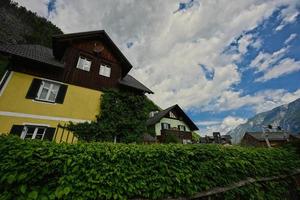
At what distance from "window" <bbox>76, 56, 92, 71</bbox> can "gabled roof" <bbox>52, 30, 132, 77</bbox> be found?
1.63 metres

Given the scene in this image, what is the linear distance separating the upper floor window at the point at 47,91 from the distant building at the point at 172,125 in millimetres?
19327

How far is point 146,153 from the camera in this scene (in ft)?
16.0

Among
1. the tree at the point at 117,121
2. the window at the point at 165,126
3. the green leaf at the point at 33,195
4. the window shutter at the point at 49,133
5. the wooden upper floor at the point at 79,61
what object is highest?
the wooden upper floor at the point at 79,61

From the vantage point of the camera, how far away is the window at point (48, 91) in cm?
1099

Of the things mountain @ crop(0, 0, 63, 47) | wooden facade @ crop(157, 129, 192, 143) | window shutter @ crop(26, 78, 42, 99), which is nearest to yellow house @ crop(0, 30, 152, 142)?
window shutter @ crop(26, 78, 42, 99)

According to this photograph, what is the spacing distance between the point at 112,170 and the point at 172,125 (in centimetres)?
3076

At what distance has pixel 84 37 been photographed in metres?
14.1

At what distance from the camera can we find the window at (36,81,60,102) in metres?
11.0

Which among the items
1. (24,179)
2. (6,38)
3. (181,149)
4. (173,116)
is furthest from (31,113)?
(6,38)

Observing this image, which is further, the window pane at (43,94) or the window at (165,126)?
the window at (165,126)

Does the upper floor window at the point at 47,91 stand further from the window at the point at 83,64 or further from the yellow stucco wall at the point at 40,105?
the window at the point at 83,64

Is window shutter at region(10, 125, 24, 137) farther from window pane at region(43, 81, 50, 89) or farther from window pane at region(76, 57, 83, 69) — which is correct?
window pane at region(76, 57, 83, 69)

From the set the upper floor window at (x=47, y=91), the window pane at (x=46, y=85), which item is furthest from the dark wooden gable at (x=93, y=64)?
the window pane at (x=46, y=85)

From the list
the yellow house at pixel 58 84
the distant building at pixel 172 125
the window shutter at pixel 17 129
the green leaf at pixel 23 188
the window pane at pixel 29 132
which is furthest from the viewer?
the distant building at pixel 172 125
